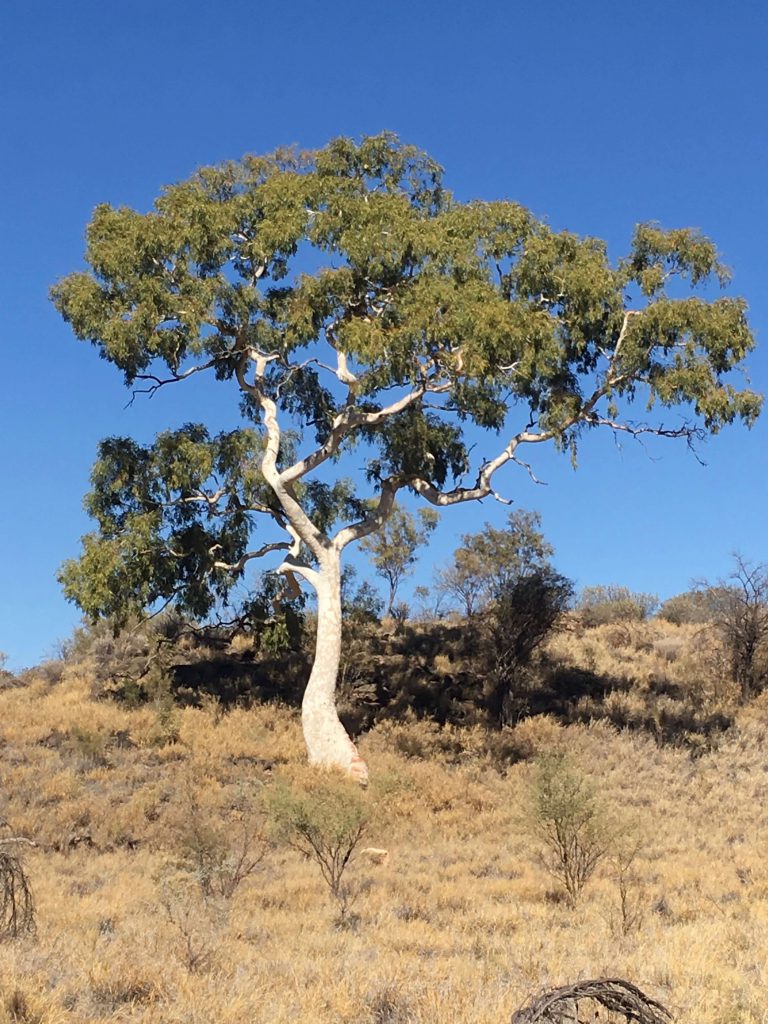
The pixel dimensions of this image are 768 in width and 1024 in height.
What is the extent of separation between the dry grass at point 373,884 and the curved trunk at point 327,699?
69cm

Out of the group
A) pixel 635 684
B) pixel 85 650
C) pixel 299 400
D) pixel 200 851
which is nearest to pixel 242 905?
pixel 200 851

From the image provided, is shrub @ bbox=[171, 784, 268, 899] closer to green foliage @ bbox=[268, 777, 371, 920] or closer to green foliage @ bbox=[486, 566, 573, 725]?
green foliage @ bbox=[268, 777, 371, 920]

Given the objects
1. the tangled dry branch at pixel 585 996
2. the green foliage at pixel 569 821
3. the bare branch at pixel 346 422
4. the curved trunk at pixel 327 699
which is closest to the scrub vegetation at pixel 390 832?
the green foliage at pixel 569 821

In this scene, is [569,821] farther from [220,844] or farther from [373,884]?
[220,844]

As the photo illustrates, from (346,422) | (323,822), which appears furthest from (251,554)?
(323,822)

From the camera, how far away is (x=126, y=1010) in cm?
794

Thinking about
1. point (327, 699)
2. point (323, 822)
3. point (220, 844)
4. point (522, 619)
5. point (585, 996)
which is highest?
point (522, 619)

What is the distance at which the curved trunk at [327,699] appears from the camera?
22828 mm

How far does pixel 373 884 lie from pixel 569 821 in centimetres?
291

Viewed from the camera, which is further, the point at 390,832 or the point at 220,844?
the point at 390,832

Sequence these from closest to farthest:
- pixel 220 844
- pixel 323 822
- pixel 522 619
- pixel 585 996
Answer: pixel 585 996 → pixel 323 822 → pixel 220 844 → pixel 522 619

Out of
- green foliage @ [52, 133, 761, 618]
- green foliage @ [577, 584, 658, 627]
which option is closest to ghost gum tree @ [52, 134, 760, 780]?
green foliage @ [52, 133, 761, 618]

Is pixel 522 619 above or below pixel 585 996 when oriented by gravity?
above

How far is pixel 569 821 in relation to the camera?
1449 centimetres
